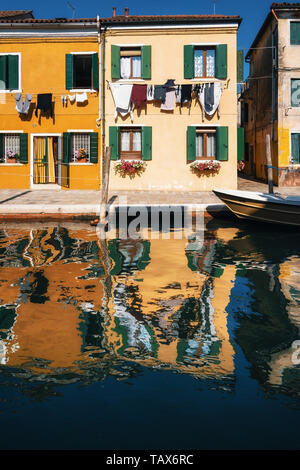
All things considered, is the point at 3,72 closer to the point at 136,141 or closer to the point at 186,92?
the point at 136,141

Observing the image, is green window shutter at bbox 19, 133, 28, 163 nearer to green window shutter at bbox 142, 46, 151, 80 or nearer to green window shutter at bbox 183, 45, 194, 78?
green window shutter at bbox 142, 46, 151, 80

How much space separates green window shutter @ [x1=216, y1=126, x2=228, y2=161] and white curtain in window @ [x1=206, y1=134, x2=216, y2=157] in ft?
1.18

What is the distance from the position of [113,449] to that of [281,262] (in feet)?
20.8

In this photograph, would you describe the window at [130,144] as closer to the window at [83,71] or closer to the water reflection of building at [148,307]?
the window at [83,71]

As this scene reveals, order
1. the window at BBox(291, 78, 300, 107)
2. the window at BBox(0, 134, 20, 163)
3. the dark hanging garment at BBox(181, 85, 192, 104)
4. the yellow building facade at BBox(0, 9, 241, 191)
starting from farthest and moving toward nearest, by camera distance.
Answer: the window at BBox(291, 78, 300, 107)
the window at BBox(0, 134, 20, 163)
the yellow building facade at BBox(0, 9, 241, 191)
the dark hanging garment at BBox(181, 85, 192, 104)

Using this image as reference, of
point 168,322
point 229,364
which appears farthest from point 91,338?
point 229,364

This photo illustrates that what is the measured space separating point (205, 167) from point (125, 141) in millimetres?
3283

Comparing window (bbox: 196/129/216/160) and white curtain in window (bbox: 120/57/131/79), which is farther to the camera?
window (bbox: 196/129/216/160)

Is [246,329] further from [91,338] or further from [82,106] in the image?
[82,106]

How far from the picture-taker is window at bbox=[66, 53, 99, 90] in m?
18.6

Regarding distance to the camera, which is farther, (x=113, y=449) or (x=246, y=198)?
(x=246, y=198)

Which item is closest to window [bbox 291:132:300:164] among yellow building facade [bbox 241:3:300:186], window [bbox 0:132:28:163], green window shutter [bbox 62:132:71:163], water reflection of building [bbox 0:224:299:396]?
yellow building facade [bbox 241:3:300:186]
